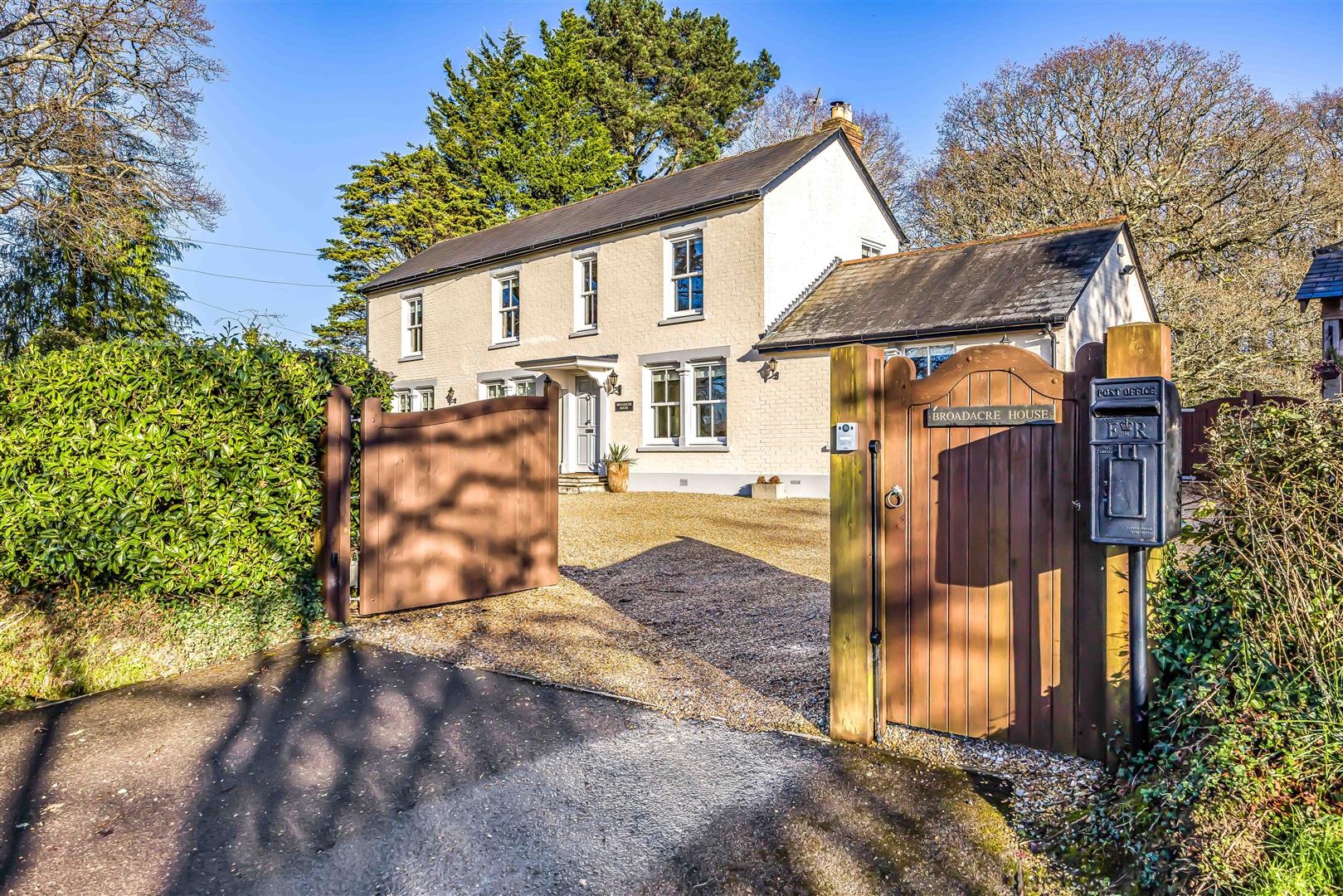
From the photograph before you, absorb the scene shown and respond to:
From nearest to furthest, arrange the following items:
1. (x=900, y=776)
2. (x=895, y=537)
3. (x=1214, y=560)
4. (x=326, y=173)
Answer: (x=1214, y=560), (x=900, y=776), (x=895, y=537), (x=326, y=173)

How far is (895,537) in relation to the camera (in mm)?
3754

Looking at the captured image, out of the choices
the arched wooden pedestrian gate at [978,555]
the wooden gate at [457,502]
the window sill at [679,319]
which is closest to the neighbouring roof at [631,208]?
the window sill at [679,319]

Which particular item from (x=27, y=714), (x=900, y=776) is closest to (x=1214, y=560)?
(x=900, y=776)

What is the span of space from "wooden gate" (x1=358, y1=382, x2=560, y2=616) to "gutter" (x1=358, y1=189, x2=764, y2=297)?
1025 centimetres

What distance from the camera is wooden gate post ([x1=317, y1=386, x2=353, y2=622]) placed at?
5.92m

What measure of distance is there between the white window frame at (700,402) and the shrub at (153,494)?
11339 mm

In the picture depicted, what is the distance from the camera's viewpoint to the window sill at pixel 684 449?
1650 cm

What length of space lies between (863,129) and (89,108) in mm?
26201

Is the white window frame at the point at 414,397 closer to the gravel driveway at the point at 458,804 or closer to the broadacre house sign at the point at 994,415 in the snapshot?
the gravel driveway at the point at 458,804

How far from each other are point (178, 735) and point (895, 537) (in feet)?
12.3

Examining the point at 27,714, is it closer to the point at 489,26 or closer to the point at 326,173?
the point at 326,173

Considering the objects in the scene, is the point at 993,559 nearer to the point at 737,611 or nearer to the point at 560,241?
the point at 737,611

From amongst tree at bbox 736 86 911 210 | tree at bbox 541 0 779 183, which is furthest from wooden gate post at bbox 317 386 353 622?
tree at bbox 541 0 779 183

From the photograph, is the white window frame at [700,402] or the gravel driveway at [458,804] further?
the white window frame at [700,402]
